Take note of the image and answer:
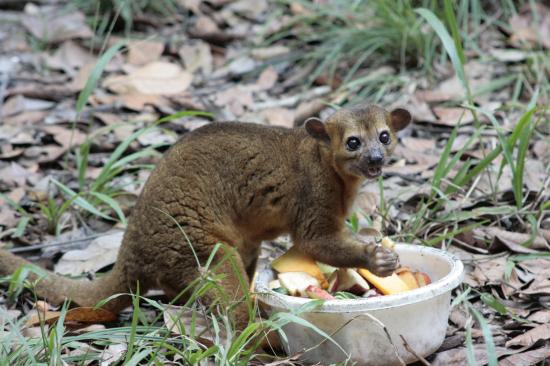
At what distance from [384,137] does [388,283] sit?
78cm

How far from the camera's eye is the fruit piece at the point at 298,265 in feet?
14.7

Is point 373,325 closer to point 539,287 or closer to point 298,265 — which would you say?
point 298,265

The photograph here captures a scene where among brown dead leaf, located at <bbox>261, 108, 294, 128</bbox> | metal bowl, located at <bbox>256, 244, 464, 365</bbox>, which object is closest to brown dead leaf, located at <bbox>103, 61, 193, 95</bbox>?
brown dead leaf, located at <bbox>261, 108, 294, 128</bbox>

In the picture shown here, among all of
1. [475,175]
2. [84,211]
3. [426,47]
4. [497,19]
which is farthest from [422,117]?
[84,211]

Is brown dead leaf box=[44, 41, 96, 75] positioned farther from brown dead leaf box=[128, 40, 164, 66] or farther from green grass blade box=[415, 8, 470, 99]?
green grass blade box=[415, 8, 470, 99]

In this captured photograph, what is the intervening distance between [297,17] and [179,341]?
5.10m

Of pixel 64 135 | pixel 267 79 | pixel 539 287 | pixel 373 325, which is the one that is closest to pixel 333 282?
pixel 373 325

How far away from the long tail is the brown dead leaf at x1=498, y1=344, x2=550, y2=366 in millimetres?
2013

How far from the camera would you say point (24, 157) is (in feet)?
21.5

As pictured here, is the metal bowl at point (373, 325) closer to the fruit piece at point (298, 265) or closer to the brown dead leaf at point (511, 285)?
the fruit piece at point (298, 265)

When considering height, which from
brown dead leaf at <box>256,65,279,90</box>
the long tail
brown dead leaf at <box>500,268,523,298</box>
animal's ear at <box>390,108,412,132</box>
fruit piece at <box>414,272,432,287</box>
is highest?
animal's ear at <box>390,108,412,132</box>

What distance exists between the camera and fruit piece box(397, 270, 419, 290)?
437cm

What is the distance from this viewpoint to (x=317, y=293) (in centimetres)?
407

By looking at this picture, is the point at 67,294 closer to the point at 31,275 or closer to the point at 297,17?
the point at 31,275
